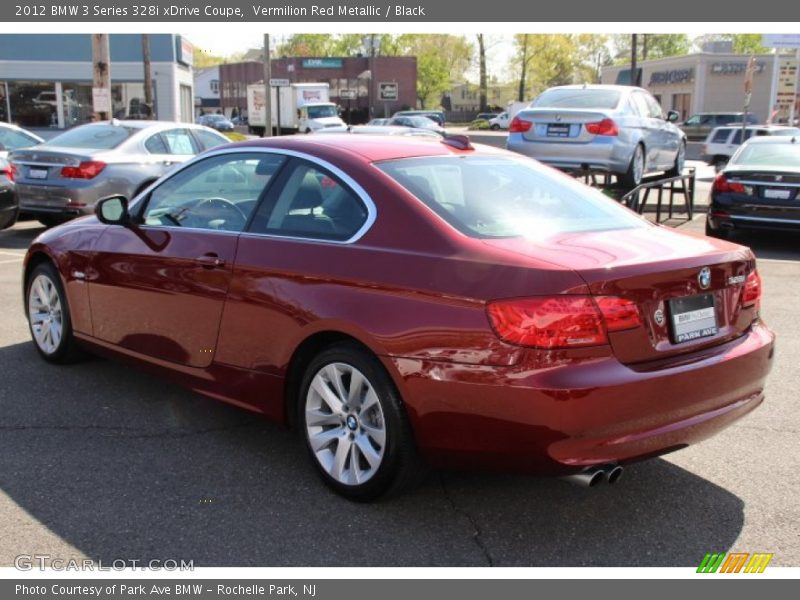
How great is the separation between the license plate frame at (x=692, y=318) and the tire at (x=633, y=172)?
32.1 ft

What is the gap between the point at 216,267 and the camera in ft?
14.5

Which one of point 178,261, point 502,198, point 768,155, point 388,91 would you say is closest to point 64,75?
point 768,155

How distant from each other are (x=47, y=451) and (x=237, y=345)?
115cm

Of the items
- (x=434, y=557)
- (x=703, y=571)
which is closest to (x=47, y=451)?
(x=434, y=557)

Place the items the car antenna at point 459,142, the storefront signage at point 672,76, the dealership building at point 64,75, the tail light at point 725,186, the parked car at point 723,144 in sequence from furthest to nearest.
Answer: the storefront signage at point 672,76
the dealership building at point 64,75
the parked car at point 723,144
the tail light at point 725,186
the car antenna at point 459,142

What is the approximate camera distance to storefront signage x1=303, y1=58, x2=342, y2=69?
76.3 m

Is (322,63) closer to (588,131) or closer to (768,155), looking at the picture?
(588,131)

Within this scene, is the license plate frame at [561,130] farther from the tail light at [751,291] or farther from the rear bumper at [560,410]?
the rear bumper at [560,410]

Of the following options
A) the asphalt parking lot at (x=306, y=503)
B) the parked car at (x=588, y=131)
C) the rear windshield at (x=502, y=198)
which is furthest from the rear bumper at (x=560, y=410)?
the parked car at (x=588, y=131)

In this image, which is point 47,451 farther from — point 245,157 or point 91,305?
point 245,157

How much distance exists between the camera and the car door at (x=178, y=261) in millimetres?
4480

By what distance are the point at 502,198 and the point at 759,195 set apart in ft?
27.0

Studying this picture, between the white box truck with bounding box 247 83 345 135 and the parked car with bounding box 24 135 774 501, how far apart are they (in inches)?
1568

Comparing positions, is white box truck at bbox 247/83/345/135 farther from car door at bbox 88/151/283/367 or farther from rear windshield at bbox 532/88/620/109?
car door at bbox 88/151/283/367
